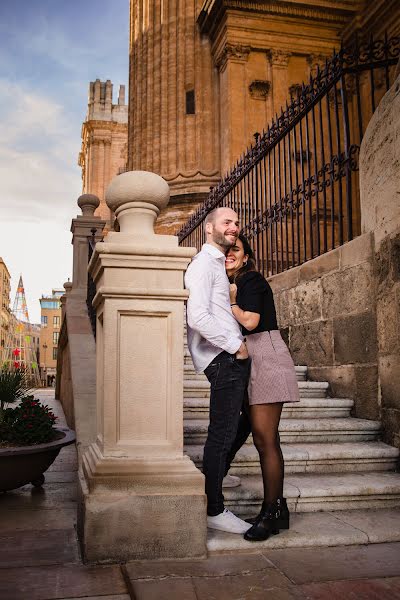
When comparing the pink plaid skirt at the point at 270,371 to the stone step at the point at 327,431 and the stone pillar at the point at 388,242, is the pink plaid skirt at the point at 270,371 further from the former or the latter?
the stone pillar at the point at 388,242

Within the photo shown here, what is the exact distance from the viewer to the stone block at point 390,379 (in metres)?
4.56

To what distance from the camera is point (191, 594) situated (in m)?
2.58

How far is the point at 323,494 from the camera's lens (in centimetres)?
380

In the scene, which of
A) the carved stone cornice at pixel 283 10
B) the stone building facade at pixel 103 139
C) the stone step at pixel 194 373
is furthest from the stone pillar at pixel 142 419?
the stone building facade at pixel 103 139

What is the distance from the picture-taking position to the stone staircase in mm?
3785

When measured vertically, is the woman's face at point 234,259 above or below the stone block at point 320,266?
below

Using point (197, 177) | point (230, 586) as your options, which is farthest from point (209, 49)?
point (230, 586)

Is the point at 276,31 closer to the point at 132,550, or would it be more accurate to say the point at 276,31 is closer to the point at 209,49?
the point at 209,49

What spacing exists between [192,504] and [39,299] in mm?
84240

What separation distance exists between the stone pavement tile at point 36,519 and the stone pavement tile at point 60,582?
0.76 metres

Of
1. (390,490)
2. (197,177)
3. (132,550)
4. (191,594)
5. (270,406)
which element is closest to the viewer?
(191,594)

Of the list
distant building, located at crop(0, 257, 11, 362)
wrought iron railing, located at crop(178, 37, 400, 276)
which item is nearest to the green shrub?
wrought iron railing, located at crop(178, 37, 400, 276)

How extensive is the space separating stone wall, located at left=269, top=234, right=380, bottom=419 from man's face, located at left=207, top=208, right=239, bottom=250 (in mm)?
2021

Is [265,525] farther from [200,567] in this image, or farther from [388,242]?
[388,242]
